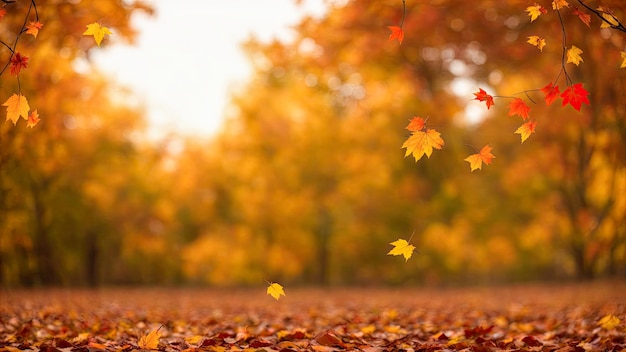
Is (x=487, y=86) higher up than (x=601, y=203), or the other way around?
(x=487, y=86)

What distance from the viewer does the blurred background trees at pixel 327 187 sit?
1636cm

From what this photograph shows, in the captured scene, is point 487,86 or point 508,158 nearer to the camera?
point 487,86

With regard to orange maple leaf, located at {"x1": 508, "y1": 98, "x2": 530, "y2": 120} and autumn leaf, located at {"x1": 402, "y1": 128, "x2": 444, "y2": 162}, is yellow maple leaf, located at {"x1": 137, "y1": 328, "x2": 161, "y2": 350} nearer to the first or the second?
autumn leaf, located at {"x1": 402, "y1": 128, "x2": 444, "y2": 162}

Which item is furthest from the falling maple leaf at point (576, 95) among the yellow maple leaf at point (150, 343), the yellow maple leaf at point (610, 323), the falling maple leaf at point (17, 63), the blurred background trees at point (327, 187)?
the blurred background trees at point (327, 187)

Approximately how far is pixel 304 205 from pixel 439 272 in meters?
4.92

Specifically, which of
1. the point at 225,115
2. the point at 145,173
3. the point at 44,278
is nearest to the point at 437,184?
the point at 225,115

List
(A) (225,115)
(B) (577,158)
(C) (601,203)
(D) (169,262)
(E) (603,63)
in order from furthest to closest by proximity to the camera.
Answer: (D) (169,262)
(A) (225,115)
(C) (601,203)
(B) (577,158)
(E) (603,63)

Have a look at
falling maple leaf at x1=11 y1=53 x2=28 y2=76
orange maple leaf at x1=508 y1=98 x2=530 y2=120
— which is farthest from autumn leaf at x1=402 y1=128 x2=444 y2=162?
falling maple leaf at x1=11 y1=53 x2=28 y2=76

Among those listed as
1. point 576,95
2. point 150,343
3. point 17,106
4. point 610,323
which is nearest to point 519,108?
point 576,95

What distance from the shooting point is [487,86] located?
17.3 meters

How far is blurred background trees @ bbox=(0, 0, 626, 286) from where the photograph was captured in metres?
16.4

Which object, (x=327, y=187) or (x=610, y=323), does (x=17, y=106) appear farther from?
(x=327, y=187)

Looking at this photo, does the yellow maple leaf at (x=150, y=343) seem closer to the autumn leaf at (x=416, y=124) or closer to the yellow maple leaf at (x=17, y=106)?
the yellow maple leaf at (x=17, y=106)

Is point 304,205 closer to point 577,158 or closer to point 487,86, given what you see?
point 487,86
